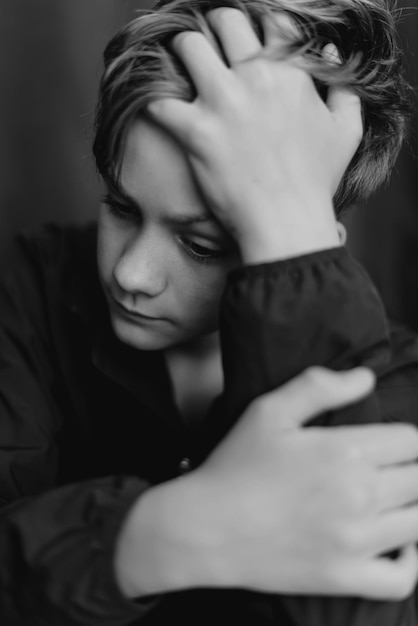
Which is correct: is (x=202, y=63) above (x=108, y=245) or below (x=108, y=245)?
above

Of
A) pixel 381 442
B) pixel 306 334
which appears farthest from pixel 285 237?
pixel 381 442

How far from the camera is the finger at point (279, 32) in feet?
2.54

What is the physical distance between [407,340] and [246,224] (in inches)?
14.8

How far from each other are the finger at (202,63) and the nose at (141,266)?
0.46 ft

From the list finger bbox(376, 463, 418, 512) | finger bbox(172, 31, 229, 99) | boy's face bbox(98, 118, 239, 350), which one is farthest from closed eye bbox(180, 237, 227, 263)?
finger bbox(376, 463, 418, 512)

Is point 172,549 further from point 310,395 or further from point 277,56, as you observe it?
point 277,56

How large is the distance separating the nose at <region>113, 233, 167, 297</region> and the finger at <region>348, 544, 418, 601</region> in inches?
12.0

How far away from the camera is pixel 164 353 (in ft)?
3.26

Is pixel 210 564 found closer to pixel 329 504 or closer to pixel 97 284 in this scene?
pixel 329 504

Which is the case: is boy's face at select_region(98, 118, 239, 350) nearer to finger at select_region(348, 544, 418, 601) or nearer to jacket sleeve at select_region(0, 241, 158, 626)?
jacket sleeve at select_region(0, 241, 158, 626)

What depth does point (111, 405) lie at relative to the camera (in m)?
1.01

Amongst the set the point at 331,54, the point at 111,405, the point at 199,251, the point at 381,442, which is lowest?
the point at 111,405

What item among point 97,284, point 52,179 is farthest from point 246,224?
point 52,179

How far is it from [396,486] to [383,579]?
2.8 inches
